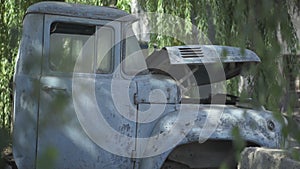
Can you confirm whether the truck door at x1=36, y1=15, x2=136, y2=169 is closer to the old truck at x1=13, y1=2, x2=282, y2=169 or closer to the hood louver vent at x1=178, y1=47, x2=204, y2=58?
the old truck at x1=13, y1=2, x2=282, y2=169

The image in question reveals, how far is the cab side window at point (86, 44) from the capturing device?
326 cm

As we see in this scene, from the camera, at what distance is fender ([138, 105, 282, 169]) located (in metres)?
3.26

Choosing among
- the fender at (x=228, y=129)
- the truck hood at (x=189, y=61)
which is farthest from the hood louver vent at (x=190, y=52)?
Result: the fender at (x=228, y=129)

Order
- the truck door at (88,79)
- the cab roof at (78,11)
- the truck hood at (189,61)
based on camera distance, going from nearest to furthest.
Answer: the truck door at (88,79), the cab roof at (78,11), the truck hood at (189,61)

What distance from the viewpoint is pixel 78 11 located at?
132 inches

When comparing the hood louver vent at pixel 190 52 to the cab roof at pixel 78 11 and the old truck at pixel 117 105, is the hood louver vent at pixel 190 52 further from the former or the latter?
the cab roof at pixel 78 11

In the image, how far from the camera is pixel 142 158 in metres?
3.31

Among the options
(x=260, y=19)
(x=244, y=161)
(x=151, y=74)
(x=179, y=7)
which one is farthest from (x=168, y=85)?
(x=179, y=7)

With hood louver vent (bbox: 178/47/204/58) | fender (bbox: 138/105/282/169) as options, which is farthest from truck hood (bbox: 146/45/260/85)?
fender (bbox: 138/105/282/169)

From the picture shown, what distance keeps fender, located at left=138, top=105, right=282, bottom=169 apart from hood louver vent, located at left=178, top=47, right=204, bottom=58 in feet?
1.42

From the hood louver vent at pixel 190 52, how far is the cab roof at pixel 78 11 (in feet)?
1.66

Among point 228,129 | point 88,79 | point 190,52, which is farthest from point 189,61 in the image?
point 88,79

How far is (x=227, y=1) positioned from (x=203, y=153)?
3444 mm

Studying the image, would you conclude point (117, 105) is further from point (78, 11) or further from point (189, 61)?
point (78, 11)
